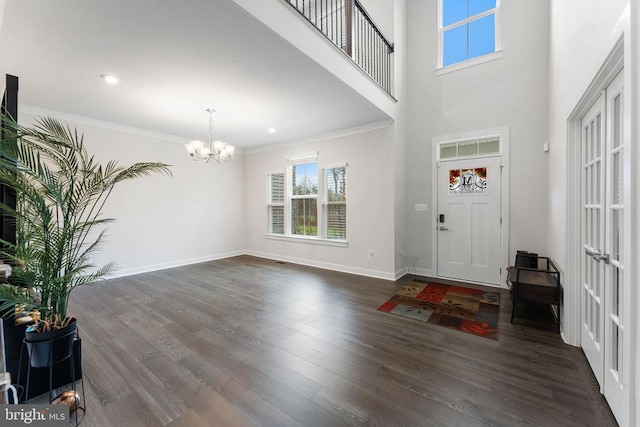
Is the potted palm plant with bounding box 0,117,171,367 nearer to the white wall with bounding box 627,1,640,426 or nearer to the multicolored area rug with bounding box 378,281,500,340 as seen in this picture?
the white wall with bounding box 627,1,640,426

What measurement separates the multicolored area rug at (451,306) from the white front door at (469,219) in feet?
1.50

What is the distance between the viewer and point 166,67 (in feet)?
9.10

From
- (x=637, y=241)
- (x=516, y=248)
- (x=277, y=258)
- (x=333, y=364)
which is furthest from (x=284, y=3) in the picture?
(x=277, y=258)

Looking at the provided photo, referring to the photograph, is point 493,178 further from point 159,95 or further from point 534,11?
A: point 159,95

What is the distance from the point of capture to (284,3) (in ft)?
7.61

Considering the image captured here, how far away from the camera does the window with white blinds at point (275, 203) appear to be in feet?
20.3

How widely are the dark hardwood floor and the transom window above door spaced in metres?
3.90

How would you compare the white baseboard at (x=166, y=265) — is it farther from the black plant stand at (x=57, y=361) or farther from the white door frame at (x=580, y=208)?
the white door frame at (x=580, y=208)

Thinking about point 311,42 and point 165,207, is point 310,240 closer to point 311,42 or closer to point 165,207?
point 165,207

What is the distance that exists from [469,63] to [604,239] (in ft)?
11.9

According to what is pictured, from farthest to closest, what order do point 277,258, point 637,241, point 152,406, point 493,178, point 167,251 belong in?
point 277,258
point 167,251
point 493,178
point 152,406
point 637,241

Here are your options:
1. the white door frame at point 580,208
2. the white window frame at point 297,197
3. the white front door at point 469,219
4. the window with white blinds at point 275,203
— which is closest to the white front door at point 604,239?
the white door frame at point 580,208

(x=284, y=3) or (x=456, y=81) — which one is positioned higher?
(x=456, y=81)

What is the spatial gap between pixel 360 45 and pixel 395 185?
2165 millimetres
